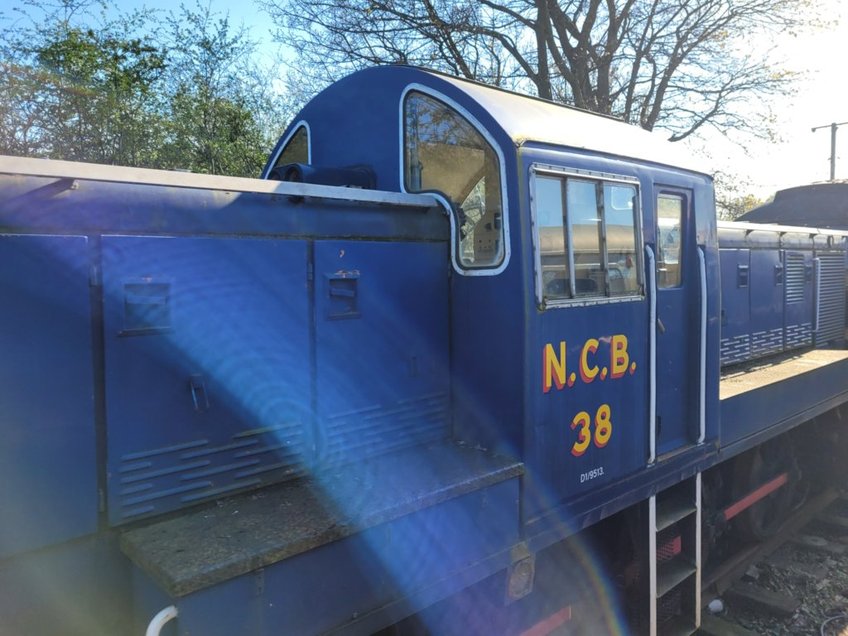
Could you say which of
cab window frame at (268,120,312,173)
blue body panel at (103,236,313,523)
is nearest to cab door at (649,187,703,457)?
cab window frame at (268,120,312,173)

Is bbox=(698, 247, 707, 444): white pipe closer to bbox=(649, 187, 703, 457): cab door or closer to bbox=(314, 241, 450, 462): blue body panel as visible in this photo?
bbox=(649, 187, 703, 457): cab door

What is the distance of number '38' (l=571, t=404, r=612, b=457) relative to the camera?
2922mm

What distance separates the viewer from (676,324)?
364 cm

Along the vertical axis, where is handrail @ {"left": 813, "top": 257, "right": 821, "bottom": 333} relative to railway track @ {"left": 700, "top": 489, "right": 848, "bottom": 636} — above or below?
above

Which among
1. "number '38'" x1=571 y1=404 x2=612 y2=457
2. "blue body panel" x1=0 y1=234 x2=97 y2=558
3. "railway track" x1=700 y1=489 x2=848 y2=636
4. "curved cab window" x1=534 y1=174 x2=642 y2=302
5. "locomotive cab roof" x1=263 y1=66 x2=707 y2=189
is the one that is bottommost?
"railway track" x1=700 y1=489 x2=848 y2=636

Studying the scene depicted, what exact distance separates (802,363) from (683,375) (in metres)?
2.66

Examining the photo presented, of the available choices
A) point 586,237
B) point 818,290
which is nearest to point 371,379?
point 586,237

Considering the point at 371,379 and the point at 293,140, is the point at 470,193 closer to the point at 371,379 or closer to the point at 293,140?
the point at 371,379

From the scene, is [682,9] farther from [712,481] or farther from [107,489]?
[107,489]

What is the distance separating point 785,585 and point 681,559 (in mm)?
1818

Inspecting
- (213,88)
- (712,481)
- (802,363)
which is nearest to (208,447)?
(712,481)

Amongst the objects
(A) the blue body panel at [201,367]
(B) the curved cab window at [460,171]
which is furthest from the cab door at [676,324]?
(A) the blue body panel at [201,367]

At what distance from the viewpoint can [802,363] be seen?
18.5 ft

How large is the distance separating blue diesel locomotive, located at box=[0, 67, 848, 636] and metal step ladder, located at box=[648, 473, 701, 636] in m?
0.02
